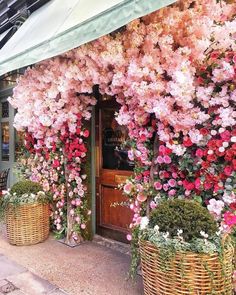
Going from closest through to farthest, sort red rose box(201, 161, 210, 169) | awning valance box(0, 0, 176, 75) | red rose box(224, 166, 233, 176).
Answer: awning valance box(0, 0, 176, 75), red rose box(224, 166, 233, 176), red rose box(201, 161, 210, 169)

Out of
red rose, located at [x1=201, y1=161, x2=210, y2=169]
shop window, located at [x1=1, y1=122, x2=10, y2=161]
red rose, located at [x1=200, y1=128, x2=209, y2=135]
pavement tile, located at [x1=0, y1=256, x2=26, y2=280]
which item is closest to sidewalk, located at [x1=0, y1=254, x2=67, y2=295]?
pavement tile, located at [x1=0, y1=256, x2=26, y2=280]

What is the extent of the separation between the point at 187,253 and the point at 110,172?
2674mm

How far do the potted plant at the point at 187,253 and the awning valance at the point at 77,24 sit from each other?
5.68ft

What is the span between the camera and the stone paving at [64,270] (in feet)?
12.0

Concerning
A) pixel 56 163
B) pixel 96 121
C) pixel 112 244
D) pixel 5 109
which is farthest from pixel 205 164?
pixel 5 109

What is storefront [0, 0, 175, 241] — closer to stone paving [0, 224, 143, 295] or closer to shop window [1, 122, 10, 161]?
stone paving [0, 224, 143, 295]

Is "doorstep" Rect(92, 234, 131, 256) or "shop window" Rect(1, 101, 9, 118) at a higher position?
"shop window" Rect(1, 101, 9, 118)

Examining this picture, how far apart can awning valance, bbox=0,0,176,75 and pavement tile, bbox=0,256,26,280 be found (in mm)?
2599

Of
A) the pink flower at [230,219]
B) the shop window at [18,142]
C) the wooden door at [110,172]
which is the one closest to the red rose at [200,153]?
the pink flower at [230,219]

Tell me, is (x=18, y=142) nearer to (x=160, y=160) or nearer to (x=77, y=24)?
(x=77, y=24)

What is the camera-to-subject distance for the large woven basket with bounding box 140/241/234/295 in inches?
105

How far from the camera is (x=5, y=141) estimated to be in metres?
8.70

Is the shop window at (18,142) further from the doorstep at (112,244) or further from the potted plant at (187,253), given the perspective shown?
the potted plant at (187,253)

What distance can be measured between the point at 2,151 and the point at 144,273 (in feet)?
22.1
